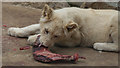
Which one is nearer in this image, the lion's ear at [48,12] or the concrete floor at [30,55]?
the concrete floor at [30,55]

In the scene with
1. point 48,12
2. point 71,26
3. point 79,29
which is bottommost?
point 79,29

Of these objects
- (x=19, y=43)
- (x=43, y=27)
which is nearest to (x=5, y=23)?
(x=19, y=43)

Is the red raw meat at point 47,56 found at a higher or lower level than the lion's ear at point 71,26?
lower

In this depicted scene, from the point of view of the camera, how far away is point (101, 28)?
580 cm

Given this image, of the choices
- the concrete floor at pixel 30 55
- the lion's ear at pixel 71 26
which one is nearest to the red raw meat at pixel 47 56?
the concrete floor at pixel 30 55

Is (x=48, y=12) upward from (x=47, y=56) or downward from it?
upward

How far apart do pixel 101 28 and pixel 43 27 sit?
1560 mm

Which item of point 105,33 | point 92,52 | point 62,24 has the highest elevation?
point 62,24

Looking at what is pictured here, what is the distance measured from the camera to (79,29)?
5699mm

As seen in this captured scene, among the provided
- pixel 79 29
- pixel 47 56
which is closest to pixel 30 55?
pixel 47 56

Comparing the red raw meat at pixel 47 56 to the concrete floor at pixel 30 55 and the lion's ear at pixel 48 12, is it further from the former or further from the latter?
the lion's ear at pixel 48 12

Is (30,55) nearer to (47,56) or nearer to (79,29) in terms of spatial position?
(47,56)

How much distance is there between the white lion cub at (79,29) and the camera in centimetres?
500

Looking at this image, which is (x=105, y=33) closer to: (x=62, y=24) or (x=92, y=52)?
(x=92, y=52)
